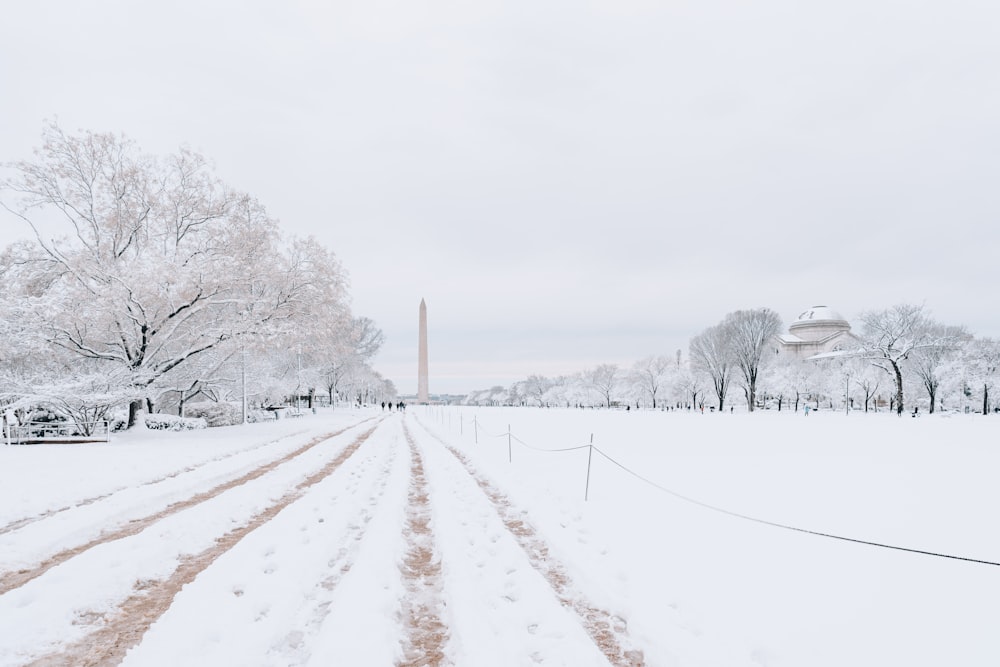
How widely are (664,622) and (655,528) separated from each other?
3278 mm

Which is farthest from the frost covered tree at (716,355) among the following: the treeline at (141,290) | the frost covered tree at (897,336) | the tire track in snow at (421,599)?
the tire track in snow at (421,599)

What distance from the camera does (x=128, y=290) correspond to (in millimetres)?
18109

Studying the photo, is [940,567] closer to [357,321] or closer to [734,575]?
[734,575]

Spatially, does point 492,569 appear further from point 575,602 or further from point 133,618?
point 133,618

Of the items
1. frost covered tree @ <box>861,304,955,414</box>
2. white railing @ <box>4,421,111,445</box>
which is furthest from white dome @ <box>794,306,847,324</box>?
white railing @ <box>4,421,111,445</box>

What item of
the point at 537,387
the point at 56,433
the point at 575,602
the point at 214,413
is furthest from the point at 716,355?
the point at 537,387

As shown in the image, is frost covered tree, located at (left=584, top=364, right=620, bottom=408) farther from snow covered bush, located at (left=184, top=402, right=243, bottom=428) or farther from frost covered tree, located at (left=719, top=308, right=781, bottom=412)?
snow covered bush, located at (left=184, top=402, right=243, bottom=428)

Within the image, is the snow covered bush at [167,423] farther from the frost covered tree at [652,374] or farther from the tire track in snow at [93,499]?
the frost covered tree at [652,374]

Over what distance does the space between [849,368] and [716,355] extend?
20919 mm

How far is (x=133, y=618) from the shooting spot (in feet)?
14.6

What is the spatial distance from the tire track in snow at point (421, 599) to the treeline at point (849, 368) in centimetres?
4576

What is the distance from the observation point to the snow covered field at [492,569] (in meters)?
4.01

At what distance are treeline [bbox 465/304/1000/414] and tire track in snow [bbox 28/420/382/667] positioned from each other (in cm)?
4831

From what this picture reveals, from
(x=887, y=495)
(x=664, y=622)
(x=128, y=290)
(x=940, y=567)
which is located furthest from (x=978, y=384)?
(x=128, y=290)
